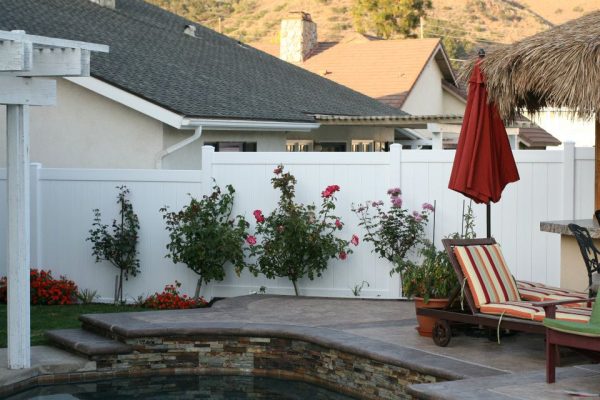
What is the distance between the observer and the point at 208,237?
13539mm

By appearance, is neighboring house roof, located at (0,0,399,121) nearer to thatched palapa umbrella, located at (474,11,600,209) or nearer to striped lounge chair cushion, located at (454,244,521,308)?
thatched palapa umbrella, located at (474,11,600,209)

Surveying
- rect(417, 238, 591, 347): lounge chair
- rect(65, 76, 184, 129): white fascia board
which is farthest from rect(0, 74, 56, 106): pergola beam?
rect(65, 76, 184, 129): white fascia board

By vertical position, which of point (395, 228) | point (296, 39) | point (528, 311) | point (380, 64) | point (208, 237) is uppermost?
point (296, 39)

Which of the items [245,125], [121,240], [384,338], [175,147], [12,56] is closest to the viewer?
[12,56]

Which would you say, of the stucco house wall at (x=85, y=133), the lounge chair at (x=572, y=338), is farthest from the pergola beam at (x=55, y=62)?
the stucco house wall at (x=85, y=133)

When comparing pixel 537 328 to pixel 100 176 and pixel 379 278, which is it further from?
pixel 100 176

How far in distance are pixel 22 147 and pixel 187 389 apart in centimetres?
281

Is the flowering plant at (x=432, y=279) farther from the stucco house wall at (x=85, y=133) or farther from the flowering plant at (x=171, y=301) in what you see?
the stucco house wall at (x=85, y=133)

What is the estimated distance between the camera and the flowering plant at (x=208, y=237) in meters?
13.5

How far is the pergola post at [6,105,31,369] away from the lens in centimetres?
1003

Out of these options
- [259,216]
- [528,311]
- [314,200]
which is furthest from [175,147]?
[528,311]

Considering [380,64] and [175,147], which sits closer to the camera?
[175,147]

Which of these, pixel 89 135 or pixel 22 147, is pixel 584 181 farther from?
A: pixel 89 135

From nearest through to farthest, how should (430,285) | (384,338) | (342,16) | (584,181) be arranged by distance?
1. (384,338)
2. (430,285)
3. (584,181)
4. (342,16)
